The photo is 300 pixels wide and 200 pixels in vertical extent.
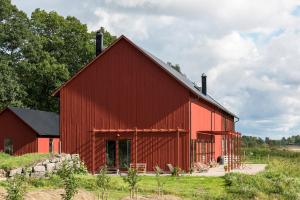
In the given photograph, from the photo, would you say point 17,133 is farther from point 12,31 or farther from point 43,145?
point 12,31

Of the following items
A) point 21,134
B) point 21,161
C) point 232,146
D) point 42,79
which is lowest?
point 21,161

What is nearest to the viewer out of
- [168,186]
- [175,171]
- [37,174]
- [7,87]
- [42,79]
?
[168,186]

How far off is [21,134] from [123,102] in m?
12.4

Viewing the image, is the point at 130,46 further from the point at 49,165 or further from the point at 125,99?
the point at 49,165

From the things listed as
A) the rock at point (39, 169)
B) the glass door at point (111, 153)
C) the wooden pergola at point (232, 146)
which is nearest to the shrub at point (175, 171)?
the glass door at point (111, 153)

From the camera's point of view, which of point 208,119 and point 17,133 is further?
point 17,133

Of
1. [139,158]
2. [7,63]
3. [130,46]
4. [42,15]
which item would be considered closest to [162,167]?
[139,158]

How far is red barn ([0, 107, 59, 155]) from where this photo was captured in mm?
46094

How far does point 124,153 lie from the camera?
37.3m

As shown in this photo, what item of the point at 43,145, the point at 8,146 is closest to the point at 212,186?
the point at 43,145

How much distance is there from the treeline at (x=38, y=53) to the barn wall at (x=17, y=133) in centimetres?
921

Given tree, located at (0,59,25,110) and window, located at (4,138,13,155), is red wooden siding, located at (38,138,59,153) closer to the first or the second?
window, located at (4,138,13,155)

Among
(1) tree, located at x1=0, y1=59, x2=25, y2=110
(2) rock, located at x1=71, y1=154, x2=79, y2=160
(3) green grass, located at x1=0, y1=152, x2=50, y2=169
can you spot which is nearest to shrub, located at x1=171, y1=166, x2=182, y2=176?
(2) rock, located at x1=71, y1=154, x2=79, y2=160

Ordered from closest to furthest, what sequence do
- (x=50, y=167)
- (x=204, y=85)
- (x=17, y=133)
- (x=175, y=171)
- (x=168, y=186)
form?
1. (x=168, y=186)
2. (x=50, y=167)
3. (x=175, y=171)
4. (x=17, y=133)
5. (x=204, y=85)
